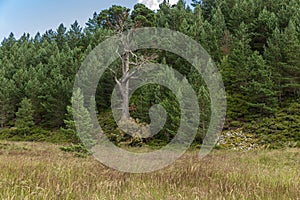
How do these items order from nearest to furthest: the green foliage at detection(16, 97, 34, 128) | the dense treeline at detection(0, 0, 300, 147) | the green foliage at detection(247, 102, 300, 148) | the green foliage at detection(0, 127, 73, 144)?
the green foliage at detection(247, 102, 300, 148), the dense treeline at detection(0, 0, 300, 147), the green foliage at detection(0, 127, 73, 144), the green foliage at detection(16, 97, 34, 128)

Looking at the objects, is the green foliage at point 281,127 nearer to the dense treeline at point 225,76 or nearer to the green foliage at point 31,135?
the dense treeline at point 225,76

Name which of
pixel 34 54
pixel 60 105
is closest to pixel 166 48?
pixel 60 105

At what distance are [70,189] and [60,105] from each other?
2942 centimetres

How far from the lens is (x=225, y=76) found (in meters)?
27.0

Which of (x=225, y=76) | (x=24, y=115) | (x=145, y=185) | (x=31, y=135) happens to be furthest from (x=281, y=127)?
(x=24, y=115)

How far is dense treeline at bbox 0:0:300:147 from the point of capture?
→ 21.4m

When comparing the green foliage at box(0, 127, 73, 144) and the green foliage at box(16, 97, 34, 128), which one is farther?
the green foliage at box(16, 97, 34, 128)

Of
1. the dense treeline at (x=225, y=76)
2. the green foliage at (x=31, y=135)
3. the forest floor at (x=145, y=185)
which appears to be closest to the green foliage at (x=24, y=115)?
the dense treeline at (x=225, y=76)

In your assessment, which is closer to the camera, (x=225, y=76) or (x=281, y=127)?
(x=281, y=127)

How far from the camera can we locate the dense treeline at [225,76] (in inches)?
843

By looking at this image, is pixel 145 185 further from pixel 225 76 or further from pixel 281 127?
pixel 225 76

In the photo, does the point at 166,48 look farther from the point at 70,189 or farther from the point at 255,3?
the point at 70,189

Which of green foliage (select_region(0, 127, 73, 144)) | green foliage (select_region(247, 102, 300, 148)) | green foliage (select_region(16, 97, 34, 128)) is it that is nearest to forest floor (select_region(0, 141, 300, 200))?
green foliage (select_region(247, 102, 300, 148))

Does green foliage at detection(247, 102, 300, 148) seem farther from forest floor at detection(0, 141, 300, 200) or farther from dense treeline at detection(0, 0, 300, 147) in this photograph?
forest floor at detection(0, 141, 300, 200)
